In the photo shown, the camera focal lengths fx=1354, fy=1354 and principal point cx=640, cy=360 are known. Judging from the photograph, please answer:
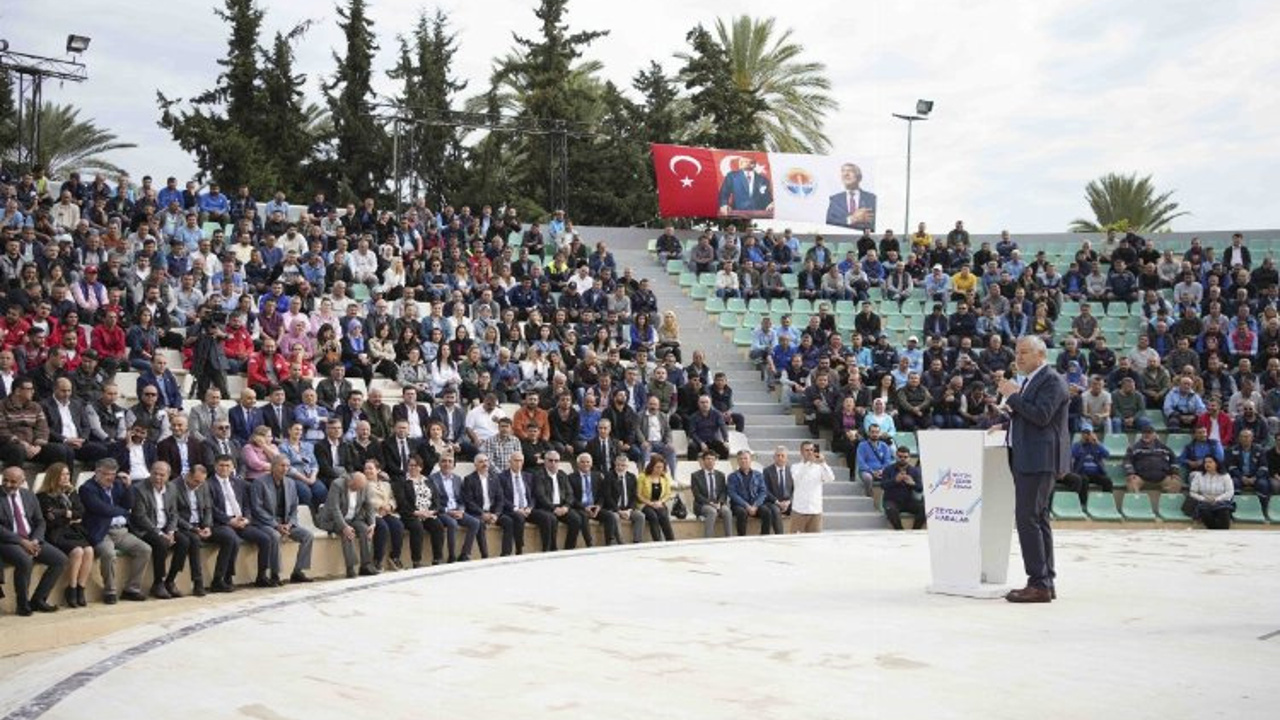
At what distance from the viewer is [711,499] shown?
16.1 meters

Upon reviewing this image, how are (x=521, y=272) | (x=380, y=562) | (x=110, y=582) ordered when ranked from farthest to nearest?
(x=521, y=272)
(x=380, y=562)
(x=110, y=582)

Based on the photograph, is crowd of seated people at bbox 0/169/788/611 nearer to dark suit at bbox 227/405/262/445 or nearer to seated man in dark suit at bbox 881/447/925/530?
dark suit at bbox 227/405/262/445

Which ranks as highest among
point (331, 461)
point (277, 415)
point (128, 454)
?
point (277, 415)

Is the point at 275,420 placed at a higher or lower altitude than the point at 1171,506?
higher

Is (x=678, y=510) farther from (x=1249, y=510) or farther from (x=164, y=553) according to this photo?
(x=1249, y=510)

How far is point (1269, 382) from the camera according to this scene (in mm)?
20719

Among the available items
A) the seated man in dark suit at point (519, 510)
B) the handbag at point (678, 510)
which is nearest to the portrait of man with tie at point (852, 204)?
the handbag at point (678, 510)

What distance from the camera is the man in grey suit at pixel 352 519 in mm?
13453

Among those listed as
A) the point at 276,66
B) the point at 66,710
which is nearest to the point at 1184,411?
the point at 66,710

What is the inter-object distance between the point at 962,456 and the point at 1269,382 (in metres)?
14.5

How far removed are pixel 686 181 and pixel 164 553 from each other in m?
19.1

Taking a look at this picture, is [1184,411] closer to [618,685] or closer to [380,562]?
[380,562]

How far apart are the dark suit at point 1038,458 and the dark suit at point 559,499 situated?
754 centimetres

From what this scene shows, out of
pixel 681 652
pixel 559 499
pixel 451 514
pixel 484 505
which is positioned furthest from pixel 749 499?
pixel 681 652
